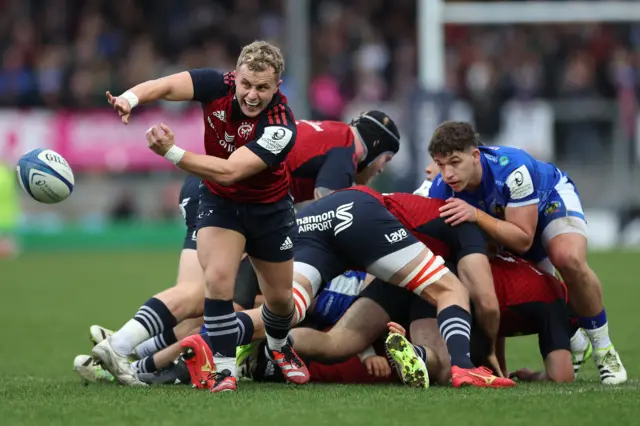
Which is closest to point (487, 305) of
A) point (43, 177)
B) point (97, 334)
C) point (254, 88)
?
point (254, 88)

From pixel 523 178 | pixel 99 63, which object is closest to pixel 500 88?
pixel 99 63

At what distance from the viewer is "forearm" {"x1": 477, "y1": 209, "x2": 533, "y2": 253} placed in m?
6.96

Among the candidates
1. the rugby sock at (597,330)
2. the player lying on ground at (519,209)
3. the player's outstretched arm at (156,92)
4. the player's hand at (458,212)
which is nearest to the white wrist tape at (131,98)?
the player's outstretched arm at (156,92)

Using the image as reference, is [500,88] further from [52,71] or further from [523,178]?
[523,178]

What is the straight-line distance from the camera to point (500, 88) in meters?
20.1

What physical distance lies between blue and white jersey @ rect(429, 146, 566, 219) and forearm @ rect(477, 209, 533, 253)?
0.53 feet

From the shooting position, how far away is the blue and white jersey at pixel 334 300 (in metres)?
7.33

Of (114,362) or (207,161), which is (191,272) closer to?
(114,362)

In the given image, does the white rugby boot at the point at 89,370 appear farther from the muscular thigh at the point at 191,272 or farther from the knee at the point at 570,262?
the knee at the point at 570,262

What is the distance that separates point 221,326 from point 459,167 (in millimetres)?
1817

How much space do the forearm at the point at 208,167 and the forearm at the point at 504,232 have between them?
5.70ft

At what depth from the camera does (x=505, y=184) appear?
7074 millimetres

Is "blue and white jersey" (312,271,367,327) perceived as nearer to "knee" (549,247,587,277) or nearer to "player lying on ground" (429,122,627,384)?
"player lying on ground" (429,122,627,384)

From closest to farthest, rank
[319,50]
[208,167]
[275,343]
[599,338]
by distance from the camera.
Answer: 1. [208,167]
2. [275,343]
3. [599,338]
4. [319,50]
